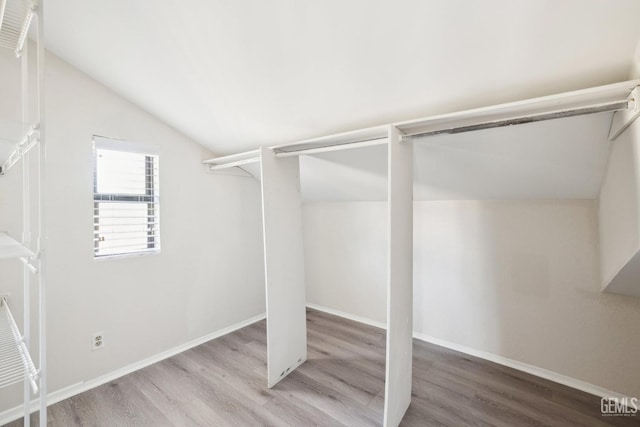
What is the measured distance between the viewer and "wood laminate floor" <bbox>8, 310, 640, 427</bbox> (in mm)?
1806

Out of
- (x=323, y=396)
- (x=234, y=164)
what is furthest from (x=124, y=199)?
(x=323, y=396)

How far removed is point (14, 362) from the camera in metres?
1.14

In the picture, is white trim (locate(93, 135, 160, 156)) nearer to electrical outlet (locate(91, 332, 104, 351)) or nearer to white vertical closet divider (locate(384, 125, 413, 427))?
electrical outlet (locate(91, 332, 104, 351))

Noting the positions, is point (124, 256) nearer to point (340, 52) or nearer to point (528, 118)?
point (340, 52)

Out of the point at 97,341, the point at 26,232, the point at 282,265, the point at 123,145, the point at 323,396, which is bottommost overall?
the point at 323,396

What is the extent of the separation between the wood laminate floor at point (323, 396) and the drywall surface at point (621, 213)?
0.88m

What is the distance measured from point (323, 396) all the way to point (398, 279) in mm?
1054

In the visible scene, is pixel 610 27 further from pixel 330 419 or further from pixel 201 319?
pixel 201 319

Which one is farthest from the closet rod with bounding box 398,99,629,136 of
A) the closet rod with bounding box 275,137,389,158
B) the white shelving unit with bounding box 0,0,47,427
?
the white shelving unit with bounding box 0,0,47,427

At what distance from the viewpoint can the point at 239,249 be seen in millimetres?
3180

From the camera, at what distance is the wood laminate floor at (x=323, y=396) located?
1.81m

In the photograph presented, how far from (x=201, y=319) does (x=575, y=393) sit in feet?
9.97

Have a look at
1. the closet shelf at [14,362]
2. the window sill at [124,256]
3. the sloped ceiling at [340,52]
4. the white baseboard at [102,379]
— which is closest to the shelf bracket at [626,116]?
the sloped ceiling at [340,52]

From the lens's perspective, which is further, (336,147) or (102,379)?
(102,379)
